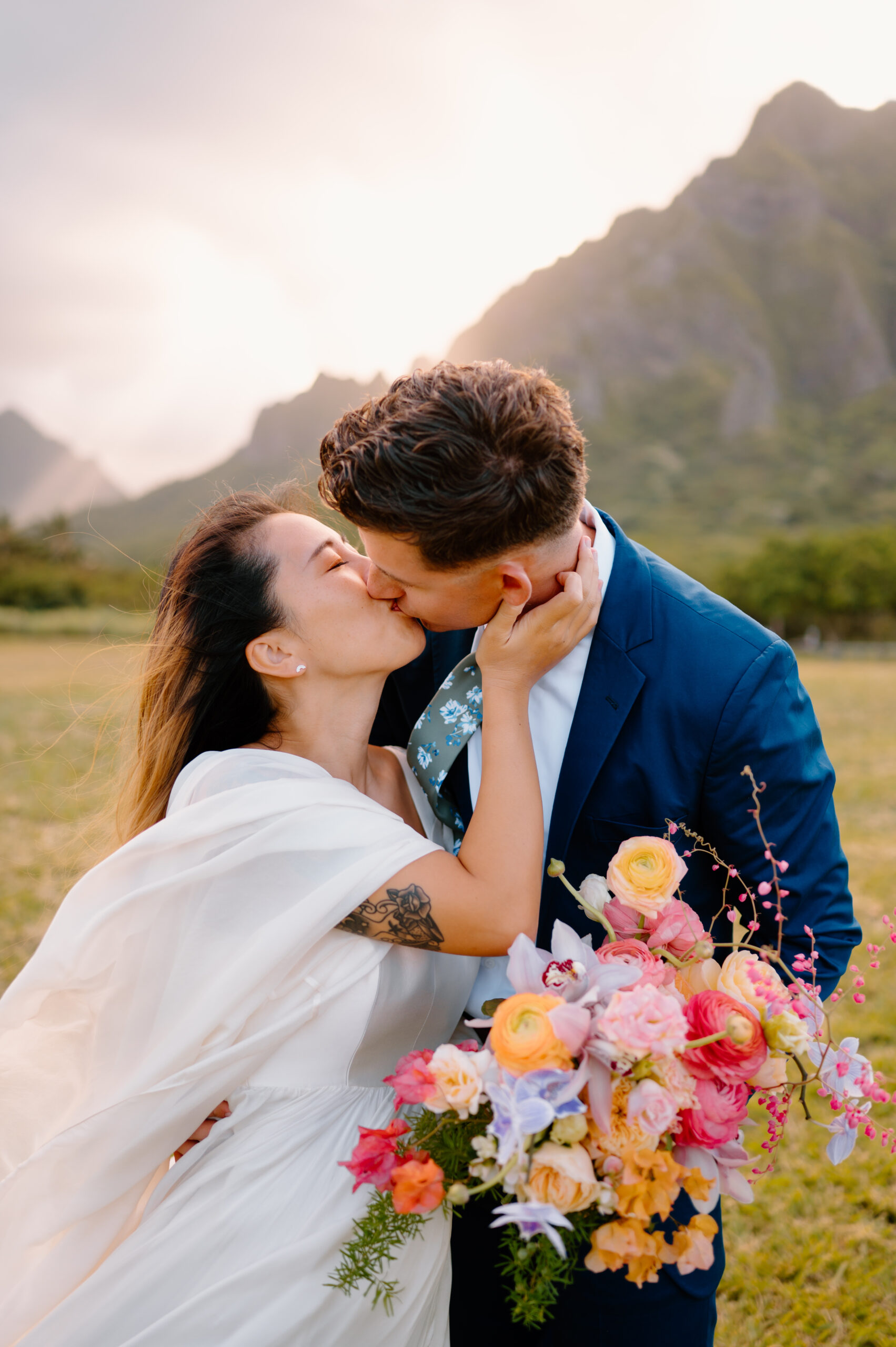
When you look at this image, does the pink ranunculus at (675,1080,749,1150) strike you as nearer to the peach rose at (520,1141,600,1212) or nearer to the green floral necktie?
the peach rose at (520,1141,600,1212)

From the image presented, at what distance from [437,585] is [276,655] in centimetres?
57

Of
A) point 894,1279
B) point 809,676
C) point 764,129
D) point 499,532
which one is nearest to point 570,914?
point 499,532

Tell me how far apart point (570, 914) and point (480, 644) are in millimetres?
877

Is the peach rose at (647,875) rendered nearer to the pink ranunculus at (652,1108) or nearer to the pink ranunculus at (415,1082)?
the pink ranunculus at (652,1108)

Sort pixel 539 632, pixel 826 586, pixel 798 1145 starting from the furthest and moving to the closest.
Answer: pixel 826 586 → pixel 798 1145 → pixel 539 632

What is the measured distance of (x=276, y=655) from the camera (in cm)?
268

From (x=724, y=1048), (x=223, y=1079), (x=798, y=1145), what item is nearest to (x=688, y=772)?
(x=724, y=1048)

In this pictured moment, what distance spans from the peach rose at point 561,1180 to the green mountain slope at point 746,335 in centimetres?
10085

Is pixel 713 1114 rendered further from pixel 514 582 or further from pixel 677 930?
pixel 514 582

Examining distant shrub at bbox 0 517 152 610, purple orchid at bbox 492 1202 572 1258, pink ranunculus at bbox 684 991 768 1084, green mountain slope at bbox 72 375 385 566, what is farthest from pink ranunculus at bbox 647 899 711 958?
green mountain slope at bbox 72 375 385 566

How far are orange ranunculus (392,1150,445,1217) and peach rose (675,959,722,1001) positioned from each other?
0.60 m

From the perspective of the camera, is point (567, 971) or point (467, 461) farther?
point (467, 461)

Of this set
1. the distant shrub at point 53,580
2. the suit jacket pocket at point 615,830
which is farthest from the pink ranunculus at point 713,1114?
the distant shrub at point 53,580

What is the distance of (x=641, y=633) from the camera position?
2.55 meters
